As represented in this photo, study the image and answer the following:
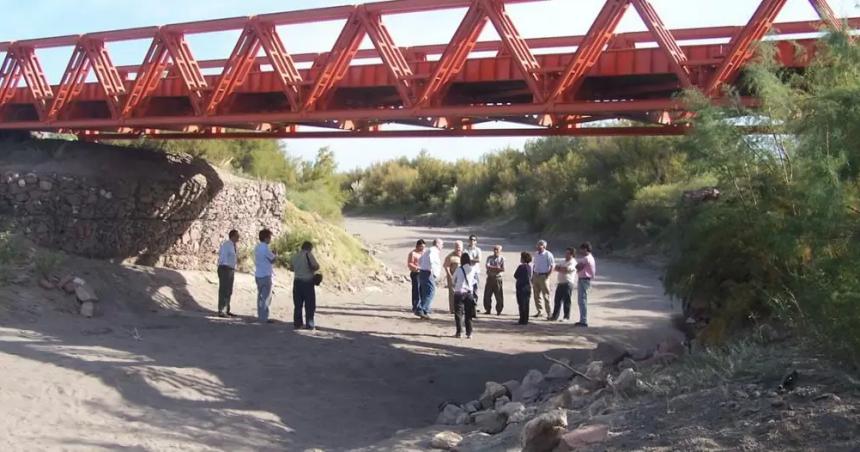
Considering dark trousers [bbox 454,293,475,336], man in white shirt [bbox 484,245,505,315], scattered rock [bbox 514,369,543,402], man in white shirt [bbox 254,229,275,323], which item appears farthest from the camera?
man in white shirt [bbox 484,245,505,315]

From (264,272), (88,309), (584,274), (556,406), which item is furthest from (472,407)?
(88,309)

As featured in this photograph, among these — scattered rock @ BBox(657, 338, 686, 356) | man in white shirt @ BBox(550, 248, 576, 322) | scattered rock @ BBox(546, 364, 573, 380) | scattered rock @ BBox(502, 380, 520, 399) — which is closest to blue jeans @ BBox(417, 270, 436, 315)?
man in white shirt @ BBox(550, 248, 576, 322)

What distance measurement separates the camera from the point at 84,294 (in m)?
17.3

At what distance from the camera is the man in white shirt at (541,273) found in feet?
68.2

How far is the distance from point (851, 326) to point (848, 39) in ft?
9.37

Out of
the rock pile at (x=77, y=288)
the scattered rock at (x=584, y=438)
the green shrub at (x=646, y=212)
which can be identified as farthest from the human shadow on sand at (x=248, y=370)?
the green shrub at (x=646, y=212)

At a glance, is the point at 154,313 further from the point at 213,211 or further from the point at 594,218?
the point at 594,218

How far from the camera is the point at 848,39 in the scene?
8.55 meters

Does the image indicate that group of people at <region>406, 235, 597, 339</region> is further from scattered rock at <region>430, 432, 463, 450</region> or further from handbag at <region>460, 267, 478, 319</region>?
scattered rock at <region>430, 432, 463, 450</region>

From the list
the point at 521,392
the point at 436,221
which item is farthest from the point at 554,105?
the point at 436,221

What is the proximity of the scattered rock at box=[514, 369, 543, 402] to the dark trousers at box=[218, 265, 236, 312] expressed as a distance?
763 centimetres

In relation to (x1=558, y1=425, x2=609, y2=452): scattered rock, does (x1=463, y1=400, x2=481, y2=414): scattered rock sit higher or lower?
lower

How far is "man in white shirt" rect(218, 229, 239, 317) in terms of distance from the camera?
18.4m

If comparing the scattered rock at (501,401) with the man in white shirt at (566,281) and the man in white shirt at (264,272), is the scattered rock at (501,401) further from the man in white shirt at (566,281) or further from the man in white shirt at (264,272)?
the man in white shirt at (566,281)
